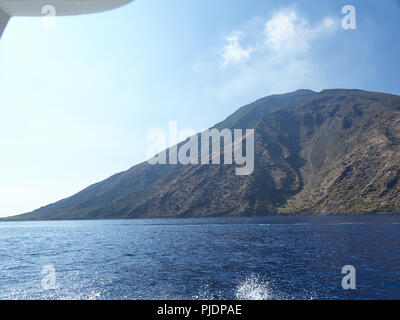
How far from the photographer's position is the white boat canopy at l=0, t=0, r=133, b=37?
7551 millimetres

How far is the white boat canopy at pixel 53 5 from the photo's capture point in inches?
297

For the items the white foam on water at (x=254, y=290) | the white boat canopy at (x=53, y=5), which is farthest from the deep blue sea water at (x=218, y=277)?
the white boat canopy at (x=53, y=5)

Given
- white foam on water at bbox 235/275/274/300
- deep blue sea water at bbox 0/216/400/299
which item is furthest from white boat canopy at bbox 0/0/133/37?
white foam on water at bbox 235/275/274/300

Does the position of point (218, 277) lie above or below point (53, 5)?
below

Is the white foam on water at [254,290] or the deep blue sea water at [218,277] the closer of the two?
the white foam on water at [254,290]

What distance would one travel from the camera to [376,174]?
158m

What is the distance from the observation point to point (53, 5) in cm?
774

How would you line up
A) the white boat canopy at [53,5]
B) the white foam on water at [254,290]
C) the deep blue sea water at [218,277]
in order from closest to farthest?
the white boat canopy at [53,5], the white foam on water at [254,290], the deep blue sea water at [218,277]

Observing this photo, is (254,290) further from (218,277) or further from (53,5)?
(53,5)

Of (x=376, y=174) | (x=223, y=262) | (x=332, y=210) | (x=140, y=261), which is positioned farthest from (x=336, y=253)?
(x=376, y=174)

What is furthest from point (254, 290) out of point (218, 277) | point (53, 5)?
point (53, 5)

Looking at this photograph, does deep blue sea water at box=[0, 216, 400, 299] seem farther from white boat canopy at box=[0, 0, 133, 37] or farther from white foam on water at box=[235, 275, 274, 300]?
white boat canopy at box=[0, 0, 133, 37]

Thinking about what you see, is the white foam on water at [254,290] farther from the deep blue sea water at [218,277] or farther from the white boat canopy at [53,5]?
the white boat canopy at [53,5]
